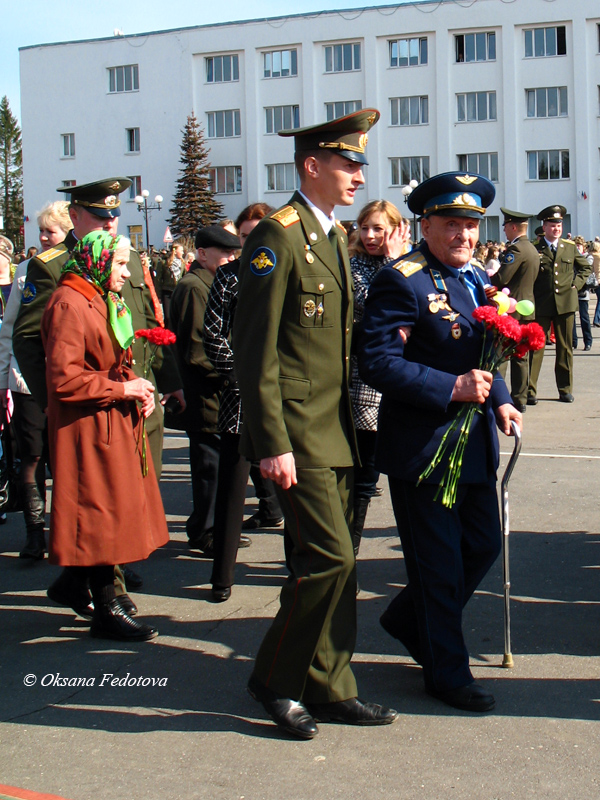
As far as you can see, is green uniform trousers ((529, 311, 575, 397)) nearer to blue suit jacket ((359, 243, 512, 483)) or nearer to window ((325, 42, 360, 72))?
blue suit jacket ((359, 243, 512, 483))

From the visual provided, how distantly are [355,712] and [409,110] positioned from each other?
5328 centimetres

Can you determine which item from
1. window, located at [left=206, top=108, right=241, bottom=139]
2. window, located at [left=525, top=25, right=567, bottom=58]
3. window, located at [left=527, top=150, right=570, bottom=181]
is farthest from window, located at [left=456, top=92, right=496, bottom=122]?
window, located at [left=206, top=108, right=241, bottom=139]

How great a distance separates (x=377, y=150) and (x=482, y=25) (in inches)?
336

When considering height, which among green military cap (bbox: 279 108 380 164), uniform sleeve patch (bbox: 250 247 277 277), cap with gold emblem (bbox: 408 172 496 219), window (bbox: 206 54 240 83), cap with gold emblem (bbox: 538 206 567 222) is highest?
window (bbox: 206 54 240 83)

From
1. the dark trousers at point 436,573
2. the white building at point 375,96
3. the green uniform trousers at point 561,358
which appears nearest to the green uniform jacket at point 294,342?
the dark trousers at point 436,573

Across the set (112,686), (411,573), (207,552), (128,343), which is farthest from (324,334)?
(207,552)

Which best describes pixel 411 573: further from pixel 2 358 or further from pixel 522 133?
pixel 522 133

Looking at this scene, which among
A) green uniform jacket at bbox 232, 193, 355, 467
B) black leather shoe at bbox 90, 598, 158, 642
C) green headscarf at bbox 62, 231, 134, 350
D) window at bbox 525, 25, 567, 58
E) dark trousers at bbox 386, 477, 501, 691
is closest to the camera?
green uniform jacket at bbox 232, 193, 355, 467

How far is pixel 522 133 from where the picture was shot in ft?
171

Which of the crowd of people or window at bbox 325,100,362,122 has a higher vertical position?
window at bbox 325,100,362,122

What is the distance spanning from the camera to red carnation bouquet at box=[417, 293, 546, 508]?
145 inches

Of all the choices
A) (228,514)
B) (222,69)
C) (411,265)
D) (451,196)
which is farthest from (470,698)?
(222,69)

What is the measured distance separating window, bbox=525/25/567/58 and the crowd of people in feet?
170

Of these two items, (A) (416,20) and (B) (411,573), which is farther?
(A) (416,20)
